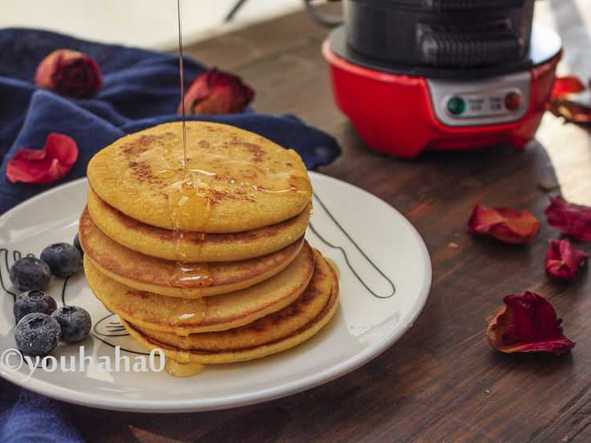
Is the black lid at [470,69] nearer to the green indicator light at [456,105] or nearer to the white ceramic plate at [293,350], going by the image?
the green indicator light at [456,105]

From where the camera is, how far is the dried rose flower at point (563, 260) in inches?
42.8

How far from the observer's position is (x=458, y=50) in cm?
130

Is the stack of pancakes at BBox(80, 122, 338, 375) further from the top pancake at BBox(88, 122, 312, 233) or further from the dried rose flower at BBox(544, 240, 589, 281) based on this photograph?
the dried rose flower at BBox(544, 240, 589, 281)

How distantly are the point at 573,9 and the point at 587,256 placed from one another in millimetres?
1172

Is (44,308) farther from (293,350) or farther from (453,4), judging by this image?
(453,4)

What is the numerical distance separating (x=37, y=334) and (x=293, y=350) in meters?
0.27

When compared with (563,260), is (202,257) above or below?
above

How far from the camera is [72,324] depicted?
933mm

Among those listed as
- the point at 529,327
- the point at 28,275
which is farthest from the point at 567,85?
the point at 28,275

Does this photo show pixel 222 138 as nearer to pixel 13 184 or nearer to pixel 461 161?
pixel 13 184

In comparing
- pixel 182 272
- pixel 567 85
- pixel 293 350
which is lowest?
pixel 567 85

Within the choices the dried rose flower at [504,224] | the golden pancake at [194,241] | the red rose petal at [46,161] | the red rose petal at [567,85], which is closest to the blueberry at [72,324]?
the golden pancake at [194,241]

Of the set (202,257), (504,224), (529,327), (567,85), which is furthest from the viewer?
(567,85)

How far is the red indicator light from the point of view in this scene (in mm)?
1328
